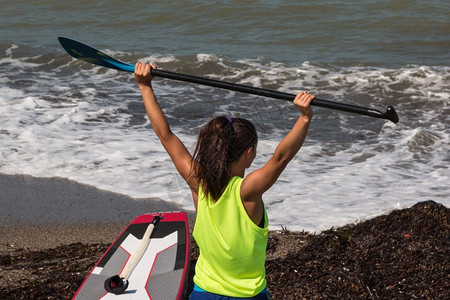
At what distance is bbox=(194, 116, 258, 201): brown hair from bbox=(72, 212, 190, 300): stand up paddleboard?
1.78 meters

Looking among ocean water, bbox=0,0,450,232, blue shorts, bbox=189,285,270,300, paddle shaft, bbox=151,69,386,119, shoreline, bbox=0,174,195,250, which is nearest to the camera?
blue shorts, bbox=189,285,270,300

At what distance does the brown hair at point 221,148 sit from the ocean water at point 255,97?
10.8ft

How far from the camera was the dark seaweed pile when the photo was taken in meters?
4.11

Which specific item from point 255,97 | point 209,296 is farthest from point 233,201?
point 255,97

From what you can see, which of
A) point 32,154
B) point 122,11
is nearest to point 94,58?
point 32,154

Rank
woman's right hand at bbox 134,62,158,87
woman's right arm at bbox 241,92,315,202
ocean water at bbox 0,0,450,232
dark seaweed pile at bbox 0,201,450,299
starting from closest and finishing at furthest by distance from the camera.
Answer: woman's right arm at bbox 241,92,315,202
woman's right hand at bbox 134,62,158,87
dark seaweed pile at bbox 0,201,450,299
ocean water at bbox 0,0,450,232

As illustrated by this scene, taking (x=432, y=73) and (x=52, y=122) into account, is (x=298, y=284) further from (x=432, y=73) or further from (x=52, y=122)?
(x=432, y=73)

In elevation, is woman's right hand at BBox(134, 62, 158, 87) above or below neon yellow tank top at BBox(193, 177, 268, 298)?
above

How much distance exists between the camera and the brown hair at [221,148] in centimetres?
251

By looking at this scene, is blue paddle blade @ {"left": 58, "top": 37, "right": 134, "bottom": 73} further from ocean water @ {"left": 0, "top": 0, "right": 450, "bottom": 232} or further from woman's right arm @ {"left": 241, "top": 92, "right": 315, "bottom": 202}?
ocean water @ {"left": 0, "top": 0, "right": 450, "bottom": 232}

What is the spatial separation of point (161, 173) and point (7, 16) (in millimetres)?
10394

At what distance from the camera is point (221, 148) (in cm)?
251

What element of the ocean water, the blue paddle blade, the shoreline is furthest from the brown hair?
the ocean water

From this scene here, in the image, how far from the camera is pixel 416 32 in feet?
45.4
